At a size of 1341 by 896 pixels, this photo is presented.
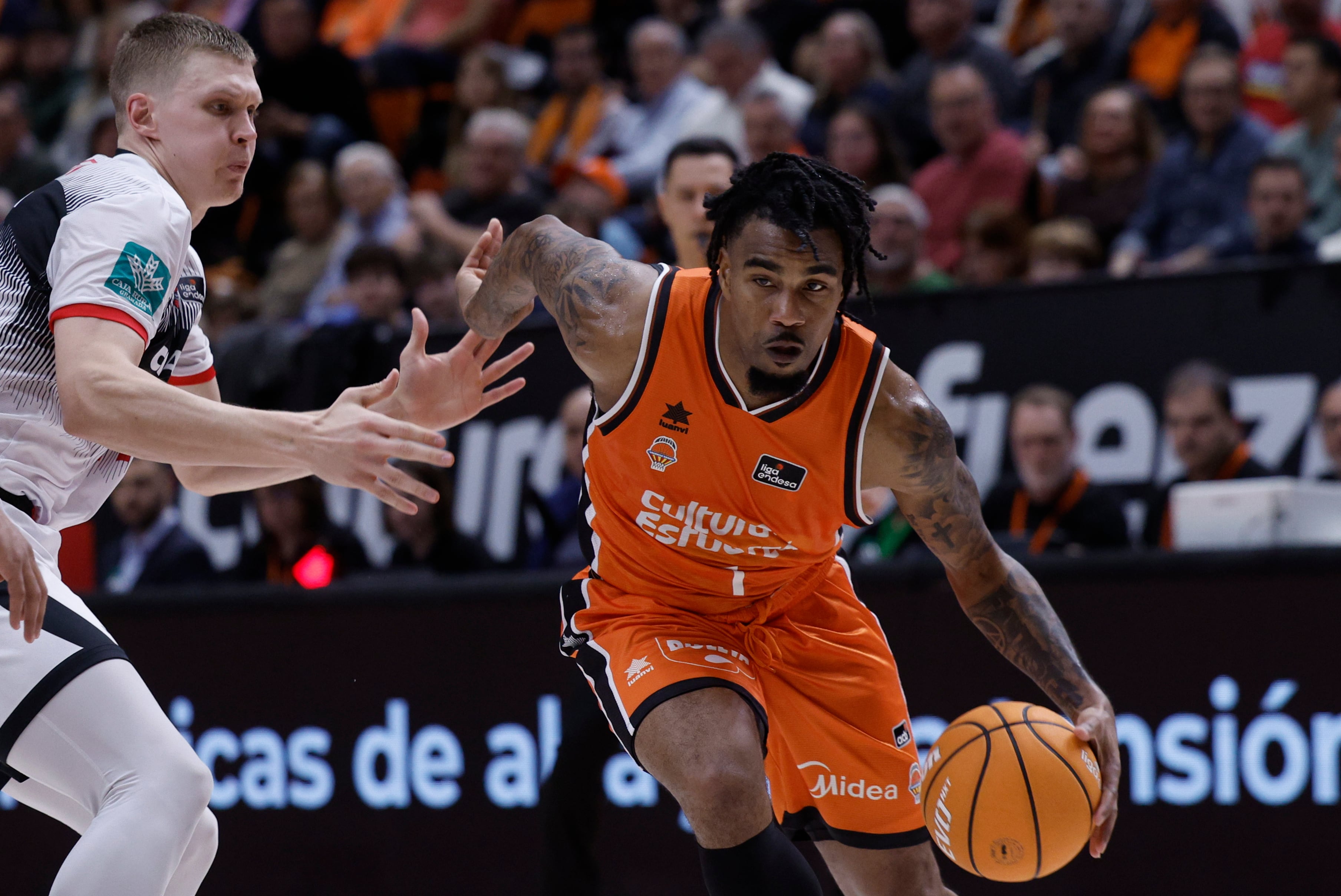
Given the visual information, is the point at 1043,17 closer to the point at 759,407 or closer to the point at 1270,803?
the point at 1270,803

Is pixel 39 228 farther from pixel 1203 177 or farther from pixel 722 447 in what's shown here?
pixel 1203 177

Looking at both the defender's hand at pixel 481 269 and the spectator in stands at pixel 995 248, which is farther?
the spectator in stands at pixel 995 248

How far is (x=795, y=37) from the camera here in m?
10.9

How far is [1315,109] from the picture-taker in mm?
7887

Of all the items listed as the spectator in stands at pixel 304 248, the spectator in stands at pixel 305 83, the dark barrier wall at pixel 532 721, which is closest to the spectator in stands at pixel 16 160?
the spectator in stands at pixel 305 83

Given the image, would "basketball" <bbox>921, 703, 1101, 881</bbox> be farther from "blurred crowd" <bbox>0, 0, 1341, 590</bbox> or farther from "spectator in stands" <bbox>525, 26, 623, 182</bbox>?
"spectator in stands" <bbox>525, 26, 623, 182</bbox>

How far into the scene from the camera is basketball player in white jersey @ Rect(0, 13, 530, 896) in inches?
121

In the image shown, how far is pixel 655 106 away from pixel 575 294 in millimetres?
6352

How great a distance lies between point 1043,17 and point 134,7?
7.58m

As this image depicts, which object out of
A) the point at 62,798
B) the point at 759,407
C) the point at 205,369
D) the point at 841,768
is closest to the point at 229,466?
the point at 205,369

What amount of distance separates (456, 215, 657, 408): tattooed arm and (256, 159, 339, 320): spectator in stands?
5617 mm

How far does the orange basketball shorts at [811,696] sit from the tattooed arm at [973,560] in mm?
344

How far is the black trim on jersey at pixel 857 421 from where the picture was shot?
392 cm

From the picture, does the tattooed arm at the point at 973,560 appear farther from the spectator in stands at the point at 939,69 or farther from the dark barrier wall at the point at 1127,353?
the spectator in stands at the point at 939,69
